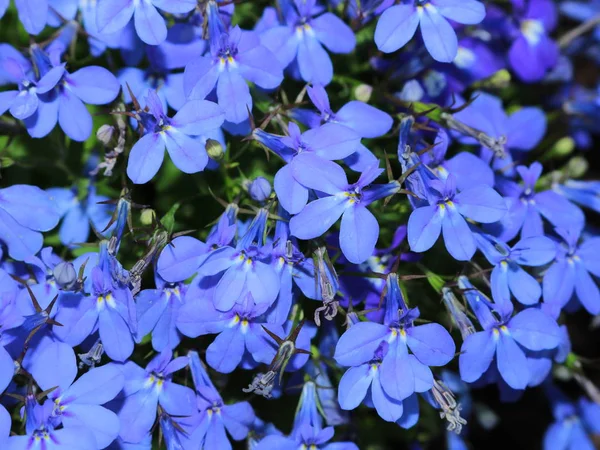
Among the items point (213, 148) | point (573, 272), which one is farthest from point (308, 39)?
point (573, 272)

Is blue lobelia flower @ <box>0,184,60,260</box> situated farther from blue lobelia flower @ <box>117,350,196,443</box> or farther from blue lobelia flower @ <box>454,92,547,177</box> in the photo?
blue lobelia flower @ <box>454,92,547,177</box>

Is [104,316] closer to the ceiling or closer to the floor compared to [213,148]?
closer to the floor

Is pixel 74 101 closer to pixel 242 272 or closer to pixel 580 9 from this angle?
pixel 242 272

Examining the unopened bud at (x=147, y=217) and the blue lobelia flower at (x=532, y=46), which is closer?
the unopened bud at (x=147, y=217)

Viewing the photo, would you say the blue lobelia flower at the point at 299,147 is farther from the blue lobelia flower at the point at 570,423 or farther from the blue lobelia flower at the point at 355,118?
the blue lobelia flower at the point at 570,423

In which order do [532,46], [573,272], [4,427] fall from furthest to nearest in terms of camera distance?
[532,46] < [573,272] < [4,427]

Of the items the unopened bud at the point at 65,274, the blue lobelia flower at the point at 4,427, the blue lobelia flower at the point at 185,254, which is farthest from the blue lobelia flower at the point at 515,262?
the blue lobelia flower at the point at 4,427

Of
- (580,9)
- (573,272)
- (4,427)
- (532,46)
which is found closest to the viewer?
(4,427)
